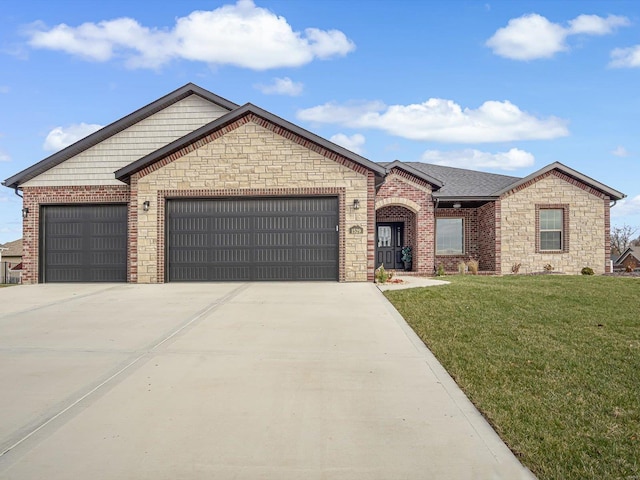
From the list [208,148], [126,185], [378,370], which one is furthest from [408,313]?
[126,185]

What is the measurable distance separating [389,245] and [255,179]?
29.8 feet

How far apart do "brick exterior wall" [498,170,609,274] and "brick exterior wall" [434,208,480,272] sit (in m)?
1.81

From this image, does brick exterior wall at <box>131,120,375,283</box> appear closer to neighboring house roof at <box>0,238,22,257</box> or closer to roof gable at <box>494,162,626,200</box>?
roof gable at <box>494,162,626,200</box>

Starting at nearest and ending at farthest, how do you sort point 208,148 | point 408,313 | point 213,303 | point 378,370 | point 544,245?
point 378,370 → point 408,313 → point 213,303 → point 208,148 → point 544,245

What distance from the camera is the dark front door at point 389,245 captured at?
20.9 metres

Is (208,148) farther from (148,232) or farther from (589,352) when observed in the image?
(589,352)

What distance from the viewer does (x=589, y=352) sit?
6590mm

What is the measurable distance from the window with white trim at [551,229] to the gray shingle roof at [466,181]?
74.3 inches

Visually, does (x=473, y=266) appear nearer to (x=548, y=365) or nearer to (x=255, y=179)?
(x=255, y=179)

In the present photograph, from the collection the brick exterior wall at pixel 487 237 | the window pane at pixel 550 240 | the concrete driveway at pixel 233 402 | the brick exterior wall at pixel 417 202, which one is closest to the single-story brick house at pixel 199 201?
the brick exterior wall at pixel 417 202

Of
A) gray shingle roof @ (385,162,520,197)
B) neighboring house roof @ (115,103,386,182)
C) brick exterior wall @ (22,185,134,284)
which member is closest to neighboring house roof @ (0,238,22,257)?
brick exterior wall @ (22,185,134,284)

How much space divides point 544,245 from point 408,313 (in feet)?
41.5

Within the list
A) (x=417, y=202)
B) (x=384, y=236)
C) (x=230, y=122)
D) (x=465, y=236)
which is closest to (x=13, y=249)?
(x=384, y=236)

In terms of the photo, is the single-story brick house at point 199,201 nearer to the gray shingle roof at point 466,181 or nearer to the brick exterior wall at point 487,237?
the gray shingle roof at point 466,181
